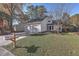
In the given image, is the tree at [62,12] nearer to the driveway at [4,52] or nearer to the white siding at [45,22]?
the white siding at [45,22]

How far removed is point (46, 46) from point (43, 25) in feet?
0.62

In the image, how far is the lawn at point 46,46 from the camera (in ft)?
7.79

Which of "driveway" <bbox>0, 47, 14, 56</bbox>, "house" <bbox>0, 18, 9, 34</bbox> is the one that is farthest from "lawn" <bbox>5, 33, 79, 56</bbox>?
"house" <bbox>0, 18, 9, 34</bbox>

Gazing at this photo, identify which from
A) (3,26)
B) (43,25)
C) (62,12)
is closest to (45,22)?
(43,25)

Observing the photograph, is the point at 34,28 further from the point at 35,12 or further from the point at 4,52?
the point at 4,52

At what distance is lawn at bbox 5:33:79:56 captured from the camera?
237 cm

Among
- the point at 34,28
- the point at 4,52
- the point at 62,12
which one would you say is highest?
the point at 62,12

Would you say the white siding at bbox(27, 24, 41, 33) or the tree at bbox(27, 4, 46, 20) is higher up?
Result: the tree at bbox(27, 4, 46, 20)

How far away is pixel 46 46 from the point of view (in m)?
2.38

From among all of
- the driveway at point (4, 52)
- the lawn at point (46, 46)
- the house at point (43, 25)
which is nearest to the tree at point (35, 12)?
the house at point (43, 25)

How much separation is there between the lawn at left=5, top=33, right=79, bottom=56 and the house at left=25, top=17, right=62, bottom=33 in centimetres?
6

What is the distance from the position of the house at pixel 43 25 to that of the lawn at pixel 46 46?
6 centimetres

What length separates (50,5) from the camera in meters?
2.38

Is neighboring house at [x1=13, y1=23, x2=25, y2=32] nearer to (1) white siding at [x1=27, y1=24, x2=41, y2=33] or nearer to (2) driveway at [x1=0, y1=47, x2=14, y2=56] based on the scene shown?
(1) white siding at [x1=27, y1=24, x2=41, y2=33]
